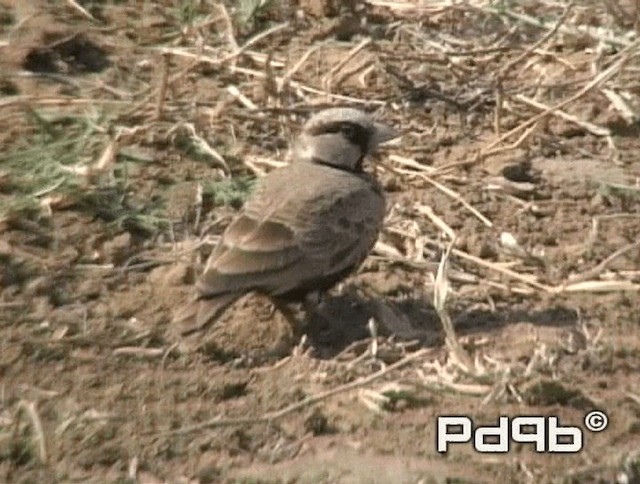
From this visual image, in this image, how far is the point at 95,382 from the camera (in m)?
5.06

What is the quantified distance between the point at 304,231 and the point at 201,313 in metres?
0.52

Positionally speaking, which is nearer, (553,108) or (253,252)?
(253,252)

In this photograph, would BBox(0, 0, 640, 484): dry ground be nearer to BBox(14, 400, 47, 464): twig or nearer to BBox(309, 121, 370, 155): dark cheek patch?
BBox(14, 400, 47, 464): twig

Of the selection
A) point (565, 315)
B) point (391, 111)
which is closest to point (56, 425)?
point (565, 315)

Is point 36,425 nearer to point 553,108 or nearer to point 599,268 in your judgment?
point 599,268

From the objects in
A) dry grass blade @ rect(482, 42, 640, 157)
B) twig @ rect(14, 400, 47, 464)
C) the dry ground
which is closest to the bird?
the dry ground

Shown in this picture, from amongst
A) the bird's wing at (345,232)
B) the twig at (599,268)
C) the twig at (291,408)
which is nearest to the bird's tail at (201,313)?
the bird's wing at (345,232)

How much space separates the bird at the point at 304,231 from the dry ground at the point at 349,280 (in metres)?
0.19

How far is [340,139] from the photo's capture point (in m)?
6.08

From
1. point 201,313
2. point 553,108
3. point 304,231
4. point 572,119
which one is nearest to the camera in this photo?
point 201,313

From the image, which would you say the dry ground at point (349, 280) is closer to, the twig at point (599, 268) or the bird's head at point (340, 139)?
the twig at point (599, 268)

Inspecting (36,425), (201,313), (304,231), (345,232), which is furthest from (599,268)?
(36,425)

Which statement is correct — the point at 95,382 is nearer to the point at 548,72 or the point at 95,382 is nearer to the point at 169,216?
the point at 169,216

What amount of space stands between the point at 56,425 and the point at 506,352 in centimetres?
157
